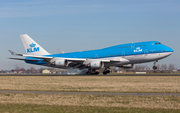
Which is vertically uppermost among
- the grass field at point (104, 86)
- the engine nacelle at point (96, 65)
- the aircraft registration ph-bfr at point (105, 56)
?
the aircraft registration ph-bfr at point (105, 56)

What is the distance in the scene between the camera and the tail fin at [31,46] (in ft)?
209

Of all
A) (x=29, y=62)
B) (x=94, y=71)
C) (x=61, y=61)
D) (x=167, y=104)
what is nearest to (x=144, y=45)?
(x=94, y=71)

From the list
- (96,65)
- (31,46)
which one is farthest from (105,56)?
(31,46)

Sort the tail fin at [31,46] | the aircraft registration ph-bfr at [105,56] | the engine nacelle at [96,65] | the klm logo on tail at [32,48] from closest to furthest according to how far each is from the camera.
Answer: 1. the aircraft registration ph-bfr at [105,56]
2. the engine nacelle at [96,65]
3. the tail fin at [31,46]
4. the klm logo on tail at [32,48]

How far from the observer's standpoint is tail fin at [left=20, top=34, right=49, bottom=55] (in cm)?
6384

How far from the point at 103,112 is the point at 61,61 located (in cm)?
4341

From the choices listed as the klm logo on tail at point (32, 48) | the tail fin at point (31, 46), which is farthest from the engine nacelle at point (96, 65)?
the klm logo on tail at point (32, 48)

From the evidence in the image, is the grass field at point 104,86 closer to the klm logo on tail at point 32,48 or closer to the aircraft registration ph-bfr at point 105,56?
the aircraft registration ph-bfr at point 105,56

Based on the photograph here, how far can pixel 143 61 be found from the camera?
169 ft

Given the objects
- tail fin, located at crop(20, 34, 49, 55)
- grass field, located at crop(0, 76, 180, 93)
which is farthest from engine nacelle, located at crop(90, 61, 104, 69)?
grass field, located at crop(0, 76, 180, 93)

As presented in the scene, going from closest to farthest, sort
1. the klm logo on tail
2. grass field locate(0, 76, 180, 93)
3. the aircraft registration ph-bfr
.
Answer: grass field locate(0, 76, 180, 93)
the aircraft registration ph-bfr
the klm logo on tail

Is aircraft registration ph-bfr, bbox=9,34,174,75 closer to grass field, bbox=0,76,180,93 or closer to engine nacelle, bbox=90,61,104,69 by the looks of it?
engine nacelle, bbox=90,61,104,69

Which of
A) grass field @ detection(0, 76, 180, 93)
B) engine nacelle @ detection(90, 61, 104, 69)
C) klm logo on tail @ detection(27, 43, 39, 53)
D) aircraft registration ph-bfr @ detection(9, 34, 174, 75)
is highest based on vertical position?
klm logo on tail @ detection(27, 43, 39, 53)

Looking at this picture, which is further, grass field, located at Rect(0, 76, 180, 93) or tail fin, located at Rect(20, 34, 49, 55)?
tail fin, located at Rect(20, 34, 49, 55)
